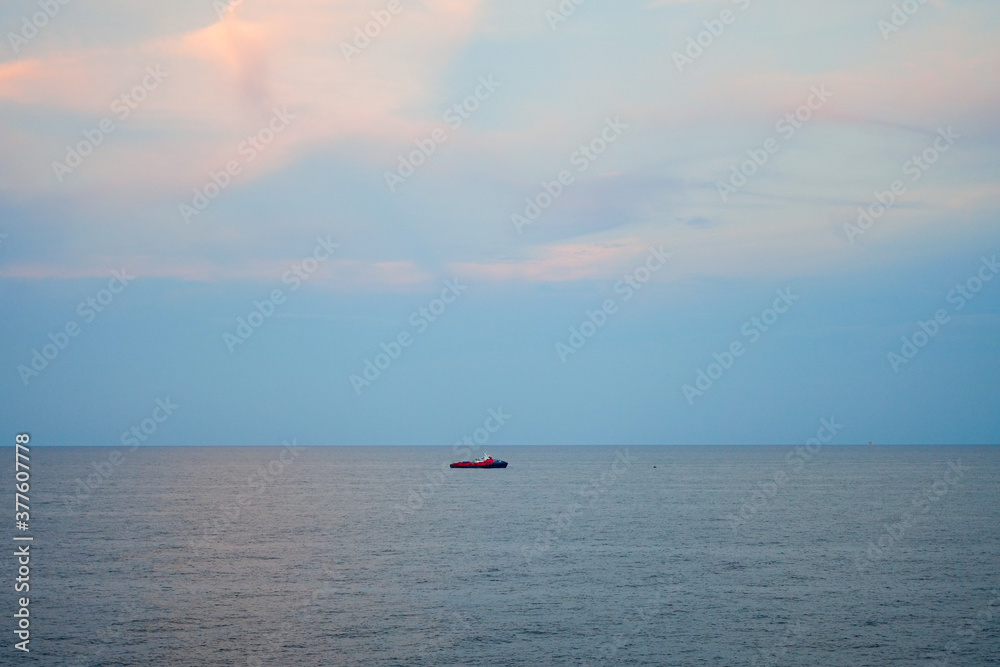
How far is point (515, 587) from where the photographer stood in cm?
6500

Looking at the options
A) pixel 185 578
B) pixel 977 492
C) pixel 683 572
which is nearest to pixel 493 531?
pixel 683 572

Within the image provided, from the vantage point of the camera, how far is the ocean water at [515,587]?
49.3 m

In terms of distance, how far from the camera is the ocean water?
162ft
